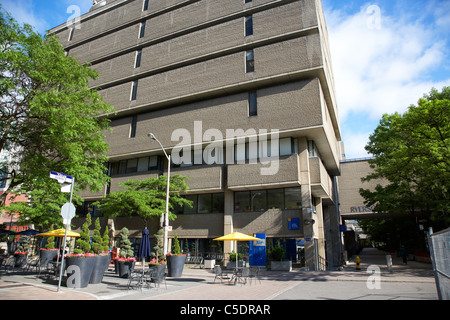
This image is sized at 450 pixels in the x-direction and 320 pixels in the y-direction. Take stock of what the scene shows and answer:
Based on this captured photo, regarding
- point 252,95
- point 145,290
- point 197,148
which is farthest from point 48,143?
point 252,95

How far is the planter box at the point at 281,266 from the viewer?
23.0m

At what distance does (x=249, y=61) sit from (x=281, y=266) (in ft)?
62.6

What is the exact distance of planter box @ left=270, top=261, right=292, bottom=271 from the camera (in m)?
23.0

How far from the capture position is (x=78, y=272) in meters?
12.3

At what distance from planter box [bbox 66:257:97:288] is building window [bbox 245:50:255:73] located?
2227cm

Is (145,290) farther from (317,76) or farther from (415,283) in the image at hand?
(317,76)

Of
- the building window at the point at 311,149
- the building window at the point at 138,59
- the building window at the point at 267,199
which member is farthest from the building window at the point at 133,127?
the building window at the point at 311,149

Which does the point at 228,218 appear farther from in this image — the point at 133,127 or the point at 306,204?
the point at 133,127

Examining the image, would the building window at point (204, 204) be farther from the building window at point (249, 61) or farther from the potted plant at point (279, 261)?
the building window at point (249, 61)

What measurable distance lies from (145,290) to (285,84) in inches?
825

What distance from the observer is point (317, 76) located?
26531 millimetres

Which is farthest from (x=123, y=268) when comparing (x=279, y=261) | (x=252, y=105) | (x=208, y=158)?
(x=252, y=105)

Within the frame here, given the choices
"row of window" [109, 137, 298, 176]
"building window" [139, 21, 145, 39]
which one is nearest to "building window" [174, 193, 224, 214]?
"row of window" [109, 137, 298, 176]

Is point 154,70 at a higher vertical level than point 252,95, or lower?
higher
